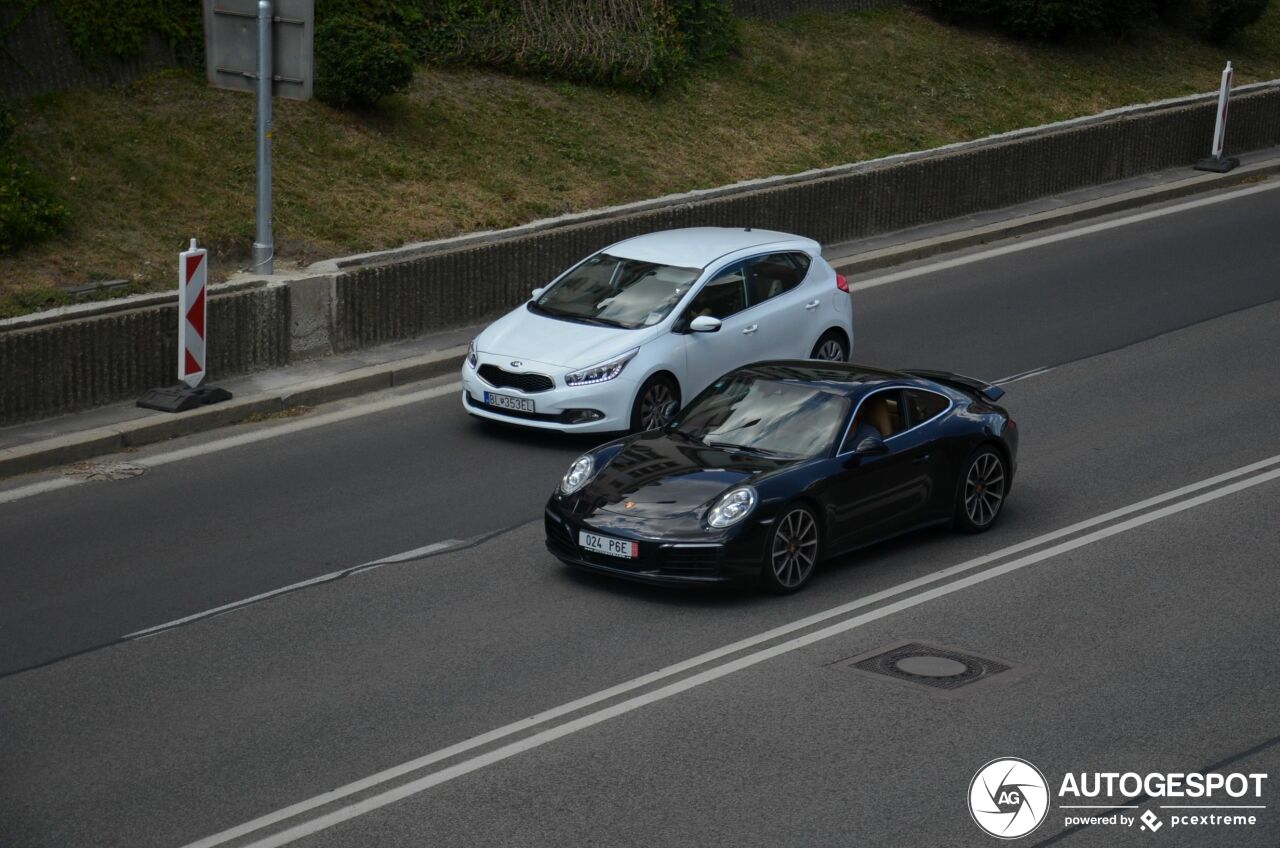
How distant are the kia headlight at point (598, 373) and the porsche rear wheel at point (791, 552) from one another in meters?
3.64

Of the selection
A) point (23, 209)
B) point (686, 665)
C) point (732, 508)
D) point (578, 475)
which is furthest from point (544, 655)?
point (23, 209)

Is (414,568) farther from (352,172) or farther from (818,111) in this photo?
(818,111)

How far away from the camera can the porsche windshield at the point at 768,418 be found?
1139 centimetres

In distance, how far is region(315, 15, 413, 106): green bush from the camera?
20094mm

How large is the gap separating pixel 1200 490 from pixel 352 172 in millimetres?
10713

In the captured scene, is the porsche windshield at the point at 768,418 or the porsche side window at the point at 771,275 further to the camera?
the porsche side window at the point at 771,275

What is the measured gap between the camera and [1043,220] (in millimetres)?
22922

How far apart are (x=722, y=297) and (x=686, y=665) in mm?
6251

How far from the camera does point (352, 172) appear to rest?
1950 centimetres

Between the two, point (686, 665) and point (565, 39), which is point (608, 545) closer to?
point (686, 665)

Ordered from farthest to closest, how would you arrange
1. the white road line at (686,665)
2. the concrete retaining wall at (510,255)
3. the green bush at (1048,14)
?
the green bush at (1048,14), the concrete retaining wall at (510,255), the white road line at (686,665)

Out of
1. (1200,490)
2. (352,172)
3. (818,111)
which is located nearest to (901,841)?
(1200,490)

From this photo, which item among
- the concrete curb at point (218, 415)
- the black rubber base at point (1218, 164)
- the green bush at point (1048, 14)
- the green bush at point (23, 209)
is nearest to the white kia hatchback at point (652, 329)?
the concrete curb at point (218, 415)

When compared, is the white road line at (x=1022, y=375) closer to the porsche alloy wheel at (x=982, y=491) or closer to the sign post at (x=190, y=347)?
the porsche alloy wheel at (x=982, y=491)
